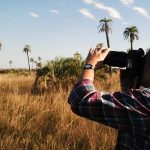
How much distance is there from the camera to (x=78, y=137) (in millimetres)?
6676

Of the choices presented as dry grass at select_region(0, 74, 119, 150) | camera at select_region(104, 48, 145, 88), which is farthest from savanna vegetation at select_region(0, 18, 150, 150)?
camera at select_region(104, 48, 145, 88)

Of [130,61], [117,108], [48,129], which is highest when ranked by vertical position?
[130,61]

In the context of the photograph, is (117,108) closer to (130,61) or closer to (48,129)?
(130,61)

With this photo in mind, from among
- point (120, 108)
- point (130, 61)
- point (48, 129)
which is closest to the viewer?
point (120, 108)

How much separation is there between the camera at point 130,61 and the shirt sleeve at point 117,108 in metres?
0.14

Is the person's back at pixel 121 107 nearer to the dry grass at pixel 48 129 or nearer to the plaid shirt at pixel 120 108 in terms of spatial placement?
the plaid shirt at pixel 120 108

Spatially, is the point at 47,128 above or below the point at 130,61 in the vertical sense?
below

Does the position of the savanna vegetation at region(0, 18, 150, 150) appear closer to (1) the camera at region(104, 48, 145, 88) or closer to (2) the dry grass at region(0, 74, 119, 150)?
(2) the dry grass at region(0, 74, 119, 150)

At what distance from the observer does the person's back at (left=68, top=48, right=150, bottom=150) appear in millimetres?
2197

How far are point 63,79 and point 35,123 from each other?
7940 mm

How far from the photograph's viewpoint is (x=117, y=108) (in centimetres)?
220

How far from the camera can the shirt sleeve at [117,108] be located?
2197mm

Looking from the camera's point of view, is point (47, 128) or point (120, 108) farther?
point (47, 128)

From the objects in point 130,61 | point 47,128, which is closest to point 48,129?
point 47,128
